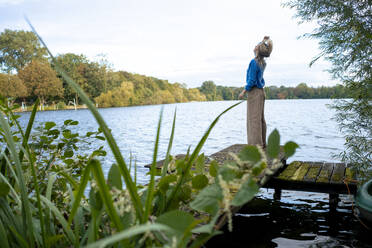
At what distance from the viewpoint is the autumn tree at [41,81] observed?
48.6 m

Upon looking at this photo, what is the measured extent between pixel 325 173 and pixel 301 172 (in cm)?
33

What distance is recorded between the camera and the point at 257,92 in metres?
5.70

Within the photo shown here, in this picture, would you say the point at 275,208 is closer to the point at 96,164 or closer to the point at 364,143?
the point at 364,143

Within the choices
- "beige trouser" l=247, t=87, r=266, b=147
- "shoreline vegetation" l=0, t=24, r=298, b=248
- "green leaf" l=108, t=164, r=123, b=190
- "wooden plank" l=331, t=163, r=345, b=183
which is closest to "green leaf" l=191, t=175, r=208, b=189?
"shoreline vegetation" l=0, t=24, r=298, b=248

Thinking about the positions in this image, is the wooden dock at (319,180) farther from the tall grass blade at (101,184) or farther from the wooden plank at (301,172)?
the tall grass blade at (101,184)

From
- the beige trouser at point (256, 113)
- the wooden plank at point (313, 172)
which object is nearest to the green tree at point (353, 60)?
the wooden plank at point (313, 172)

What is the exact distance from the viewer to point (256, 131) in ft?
18.9

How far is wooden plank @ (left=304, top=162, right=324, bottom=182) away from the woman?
111 cm

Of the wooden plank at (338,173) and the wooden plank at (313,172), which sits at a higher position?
the wooden plank at (338,173)

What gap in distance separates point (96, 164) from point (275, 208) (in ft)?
14.2

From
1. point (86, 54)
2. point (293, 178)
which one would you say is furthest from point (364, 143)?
point (86, 54)

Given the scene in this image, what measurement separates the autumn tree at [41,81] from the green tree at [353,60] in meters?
50.8

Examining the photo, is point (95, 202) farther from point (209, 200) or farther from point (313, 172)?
point (313, 172)

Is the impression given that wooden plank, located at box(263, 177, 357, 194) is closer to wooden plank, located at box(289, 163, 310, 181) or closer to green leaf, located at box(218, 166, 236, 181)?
wooden plank, located at box(289, 163, 310, 181)
